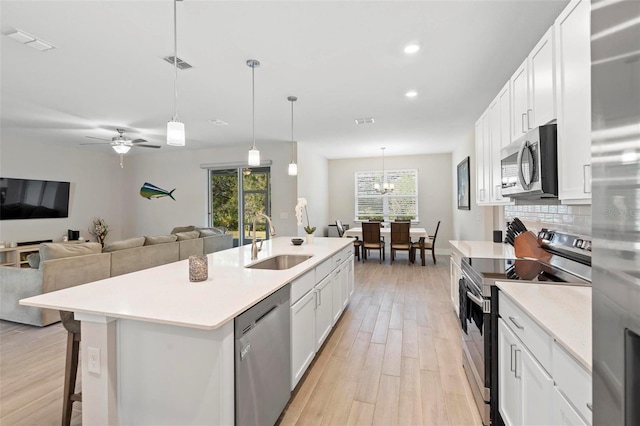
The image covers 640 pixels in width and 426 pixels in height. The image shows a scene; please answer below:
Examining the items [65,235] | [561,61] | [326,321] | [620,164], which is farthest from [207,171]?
[620,164]

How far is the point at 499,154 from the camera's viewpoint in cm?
272

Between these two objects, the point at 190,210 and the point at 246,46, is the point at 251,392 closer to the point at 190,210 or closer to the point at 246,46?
the point at 246,46

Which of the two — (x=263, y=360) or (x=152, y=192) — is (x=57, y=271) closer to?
(x=263, y=360)

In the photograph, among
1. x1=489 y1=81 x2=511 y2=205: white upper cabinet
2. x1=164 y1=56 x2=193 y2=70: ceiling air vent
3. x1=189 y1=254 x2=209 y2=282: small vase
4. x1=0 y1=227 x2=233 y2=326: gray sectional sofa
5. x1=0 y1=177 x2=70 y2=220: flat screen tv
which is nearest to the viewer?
x1=189 y1=254 x2=209 y2=282: small vase

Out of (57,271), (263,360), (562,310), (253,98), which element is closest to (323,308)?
(263,360)

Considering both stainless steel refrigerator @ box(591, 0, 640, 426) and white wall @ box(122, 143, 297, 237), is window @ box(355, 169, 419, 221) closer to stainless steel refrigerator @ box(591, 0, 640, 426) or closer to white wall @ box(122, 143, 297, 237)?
white wall @ box(122, 143, 297, 237)

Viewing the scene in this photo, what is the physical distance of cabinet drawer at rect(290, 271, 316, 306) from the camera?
201 cm

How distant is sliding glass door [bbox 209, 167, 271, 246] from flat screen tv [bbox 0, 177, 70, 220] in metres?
2.93

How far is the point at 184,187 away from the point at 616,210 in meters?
7.84

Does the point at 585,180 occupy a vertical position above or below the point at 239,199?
below

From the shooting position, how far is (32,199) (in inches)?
229

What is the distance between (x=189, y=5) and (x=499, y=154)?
108 inches

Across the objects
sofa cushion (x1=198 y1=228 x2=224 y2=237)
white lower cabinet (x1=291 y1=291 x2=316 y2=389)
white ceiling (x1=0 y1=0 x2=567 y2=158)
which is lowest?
white lower cabinet (x1=291 y1=291 x2=316 y2=389)

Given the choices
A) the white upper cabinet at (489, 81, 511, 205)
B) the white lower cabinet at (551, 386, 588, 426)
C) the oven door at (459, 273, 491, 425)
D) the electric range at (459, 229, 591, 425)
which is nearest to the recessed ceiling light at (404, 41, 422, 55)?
the white upper cabinet at (489, 81, 511, 205)
